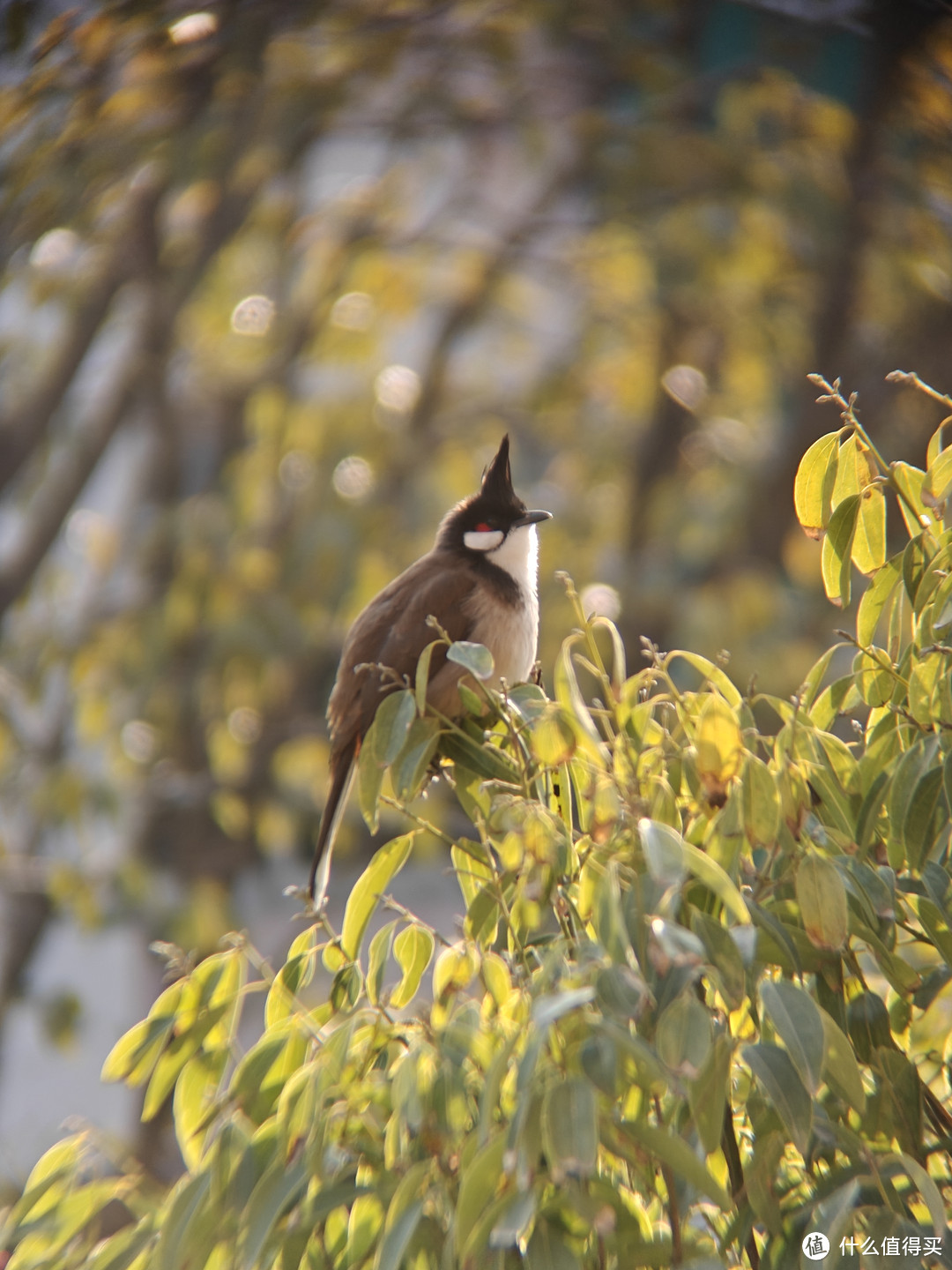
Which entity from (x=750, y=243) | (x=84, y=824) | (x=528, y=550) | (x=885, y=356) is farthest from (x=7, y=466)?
(x=885, y=356)

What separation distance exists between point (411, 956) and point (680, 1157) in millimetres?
381

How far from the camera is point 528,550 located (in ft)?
6.65

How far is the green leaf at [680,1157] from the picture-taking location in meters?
0.67

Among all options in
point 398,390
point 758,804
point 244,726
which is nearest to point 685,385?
point 398,390

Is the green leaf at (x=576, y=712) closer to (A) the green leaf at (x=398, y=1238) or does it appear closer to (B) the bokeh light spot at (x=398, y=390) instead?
(A) the green leaf at (x=398, y=1238)

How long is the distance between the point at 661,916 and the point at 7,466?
3.21 m

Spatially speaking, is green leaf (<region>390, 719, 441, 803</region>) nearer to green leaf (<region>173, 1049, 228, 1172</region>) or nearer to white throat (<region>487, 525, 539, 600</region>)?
green leaf (<region>173, 1049, 228, 1172</region>)

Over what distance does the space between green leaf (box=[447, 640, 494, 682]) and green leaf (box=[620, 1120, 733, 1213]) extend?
351 millimetres

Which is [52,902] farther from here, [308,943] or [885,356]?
[885,356]

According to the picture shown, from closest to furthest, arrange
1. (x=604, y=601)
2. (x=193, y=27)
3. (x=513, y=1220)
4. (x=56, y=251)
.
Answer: (x=513, y=1220) < (x=193, y=27) < (x=56, y=251) < (x=604, y=601)

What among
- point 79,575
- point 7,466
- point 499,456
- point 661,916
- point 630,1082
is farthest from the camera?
point 79,575

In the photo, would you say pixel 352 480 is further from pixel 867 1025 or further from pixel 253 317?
pixel 867 1025

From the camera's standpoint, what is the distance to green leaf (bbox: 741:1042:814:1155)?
0.72 m

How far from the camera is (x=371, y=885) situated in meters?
1.02
